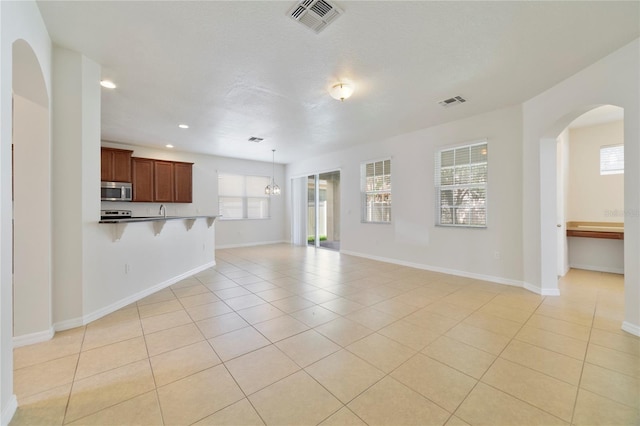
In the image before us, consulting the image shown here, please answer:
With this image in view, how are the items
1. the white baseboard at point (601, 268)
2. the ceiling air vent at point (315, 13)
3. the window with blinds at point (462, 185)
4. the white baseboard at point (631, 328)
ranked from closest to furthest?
the ceiling air vent at point (315, 13) → the white baseboard at point (631, 328) → the window with blinds at point (462, 185) → the white baseboard at point (601, 268)

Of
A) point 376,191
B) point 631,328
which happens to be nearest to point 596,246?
point 631,328

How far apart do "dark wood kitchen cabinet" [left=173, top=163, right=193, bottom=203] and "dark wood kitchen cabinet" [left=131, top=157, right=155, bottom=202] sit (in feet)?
1.80

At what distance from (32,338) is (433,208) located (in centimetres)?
569

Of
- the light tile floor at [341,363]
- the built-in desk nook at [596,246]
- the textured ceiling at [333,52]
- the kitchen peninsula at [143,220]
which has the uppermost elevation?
the textured ceiling at [333,52]

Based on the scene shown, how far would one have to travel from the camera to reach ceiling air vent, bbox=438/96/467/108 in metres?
3.67

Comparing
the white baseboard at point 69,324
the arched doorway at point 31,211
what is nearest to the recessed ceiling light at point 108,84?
the arched doorway at point 31,211

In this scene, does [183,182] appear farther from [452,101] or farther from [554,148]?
[554,148]

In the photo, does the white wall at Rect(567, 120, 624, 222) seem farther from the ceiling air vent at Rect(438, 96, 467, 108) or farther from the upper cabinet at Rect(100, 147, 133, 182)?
the upper cabinet at Rect(100, 147, 133, 182)

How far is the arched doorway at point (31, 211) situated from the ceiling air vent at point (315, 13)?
2.32m

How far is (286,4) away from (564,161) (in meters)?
5.73

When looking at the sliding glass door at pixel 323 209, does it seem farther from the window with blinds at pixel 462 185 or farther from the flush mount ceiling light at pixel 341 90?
the flush mount ceiling light at pixel 341 90

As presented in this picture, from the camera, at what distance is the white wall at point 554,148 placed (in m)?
2.45

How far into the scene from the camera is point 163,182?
259 inches

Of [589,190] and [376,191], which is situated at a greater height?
[376,191]
